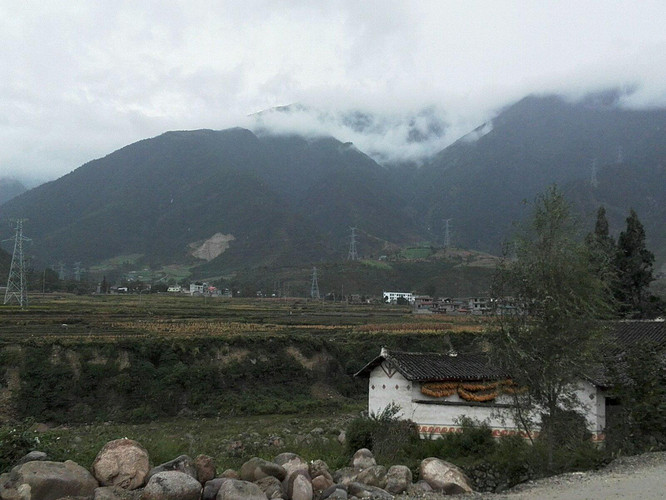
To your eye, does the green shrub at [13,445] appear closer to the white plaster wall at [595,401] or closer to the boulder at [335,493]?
the boulder at [335,493]

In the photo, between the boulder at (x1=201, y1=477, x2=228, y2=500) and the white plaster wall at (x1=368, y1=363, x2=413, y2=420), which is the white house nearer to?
the white plaster wall at (x1=368, y1=363, x2=413, y2=420)

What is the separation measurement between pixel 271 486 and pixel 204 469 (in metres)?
1.40

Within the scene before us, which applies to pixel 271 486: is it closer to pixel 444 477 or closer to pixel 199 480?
pixel 199 480

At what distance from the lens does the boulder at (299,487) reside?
34.5 ft

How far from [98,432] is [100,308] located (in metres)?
41.3

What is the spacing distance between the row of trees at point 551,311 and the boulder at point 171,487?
6867 millimetres

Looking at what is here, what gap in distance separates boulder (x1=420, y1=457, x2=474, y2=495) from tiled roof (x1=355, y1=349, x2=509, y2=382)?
829 cm

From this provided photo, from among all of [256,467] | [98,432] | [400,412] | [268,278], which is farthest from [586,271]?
[268,278]

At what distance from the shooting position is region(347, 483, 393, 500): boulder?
10.5 m

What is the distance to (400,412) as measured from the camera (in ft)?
69.2

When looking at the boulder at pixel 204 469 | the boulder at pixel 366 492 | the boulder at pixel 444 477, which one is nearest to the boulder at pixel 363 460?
the boulder at pixel 444 477

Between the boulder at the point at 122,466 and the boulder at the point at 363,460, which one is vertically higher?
the boulder at the point at 122,466

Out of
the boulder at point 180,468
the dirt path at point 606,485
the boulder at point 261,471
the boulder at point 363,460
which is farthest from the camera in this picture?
the boulder at point 363,460

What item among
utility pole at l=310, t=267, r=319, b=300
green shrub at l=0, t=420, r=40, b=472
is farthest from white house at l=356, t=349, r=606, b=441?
utility pole at l=310, t=267, r=319, b=300
